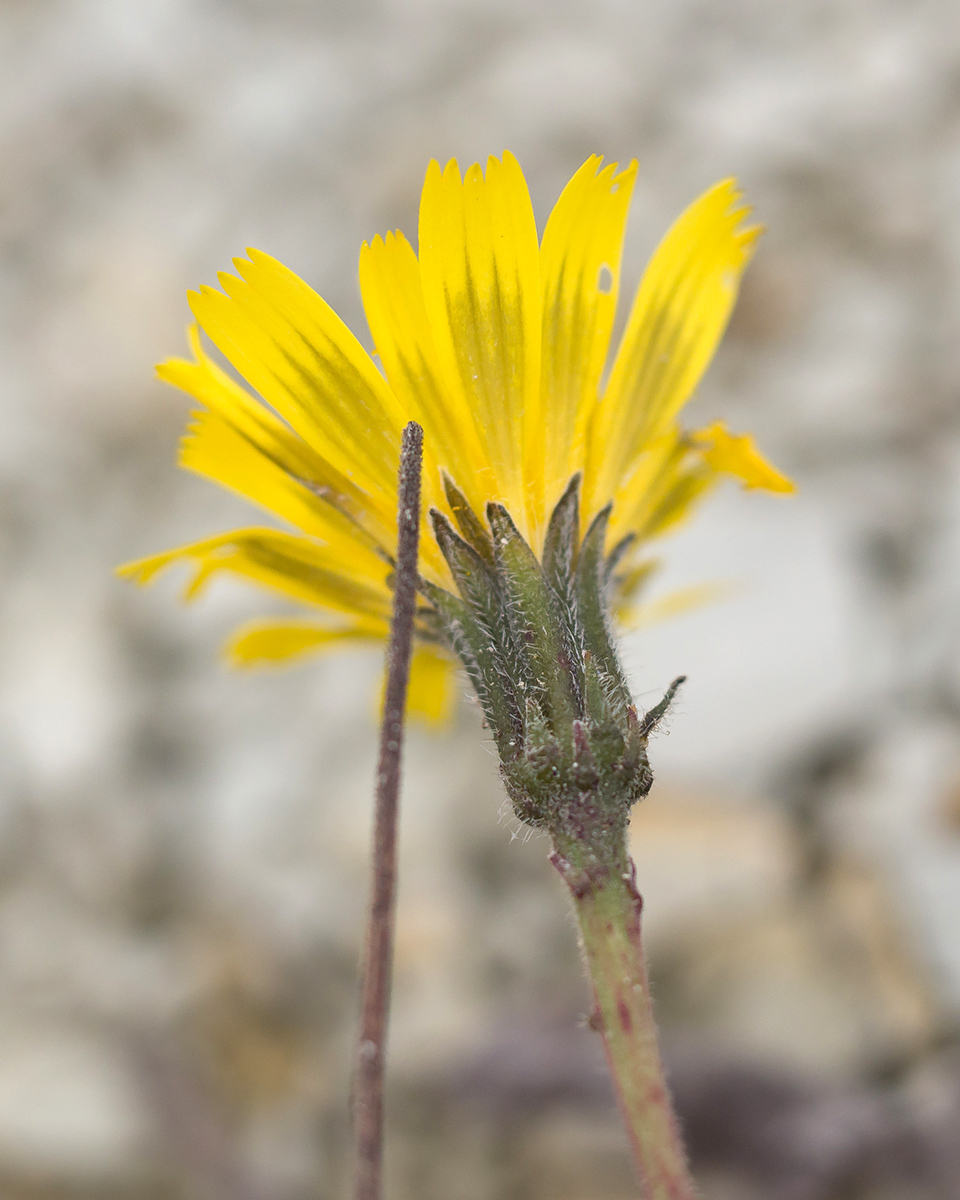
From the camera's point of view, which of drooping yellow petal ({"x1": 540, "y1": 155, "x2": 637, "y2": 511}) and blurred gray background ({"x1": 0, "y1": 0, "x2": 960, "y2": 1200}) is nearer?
drooping yellow petal ({"x1": 540, "y1": 155, "x2": 637, "y2": 511})

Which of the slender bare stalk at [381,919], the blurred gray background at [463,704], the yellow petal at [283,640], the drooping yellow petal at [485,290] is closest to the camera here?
the slender bare stalk at [381,919]

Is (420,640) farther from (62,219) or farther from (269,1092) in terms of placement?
(62,219)

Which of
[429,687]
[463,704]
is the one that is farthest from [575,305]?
[463,704]

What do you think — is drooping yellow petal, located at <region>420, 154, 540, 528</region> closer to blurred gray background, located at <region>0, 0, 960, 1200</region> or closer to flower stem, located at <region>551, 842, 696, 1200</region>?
flower stem, located at <region>551, 842, 696, 1200</region>

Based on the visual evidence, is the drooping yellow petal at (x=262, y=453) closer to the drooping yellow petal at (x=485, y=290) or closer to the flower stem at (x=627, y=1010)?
the drooping yellow petal at (x=485, y=290)

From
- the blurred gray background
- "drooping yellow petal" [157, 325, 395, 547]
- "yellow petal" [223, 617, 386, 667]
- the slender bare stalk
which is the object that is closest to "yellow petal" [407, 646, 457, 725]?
"yellow petal" [223, 617, 386, 667]

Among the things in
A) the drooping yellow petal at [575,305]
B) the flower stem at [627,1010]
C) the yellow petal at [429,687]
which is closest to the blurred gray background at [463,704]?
the yellow petal at [429,687]
